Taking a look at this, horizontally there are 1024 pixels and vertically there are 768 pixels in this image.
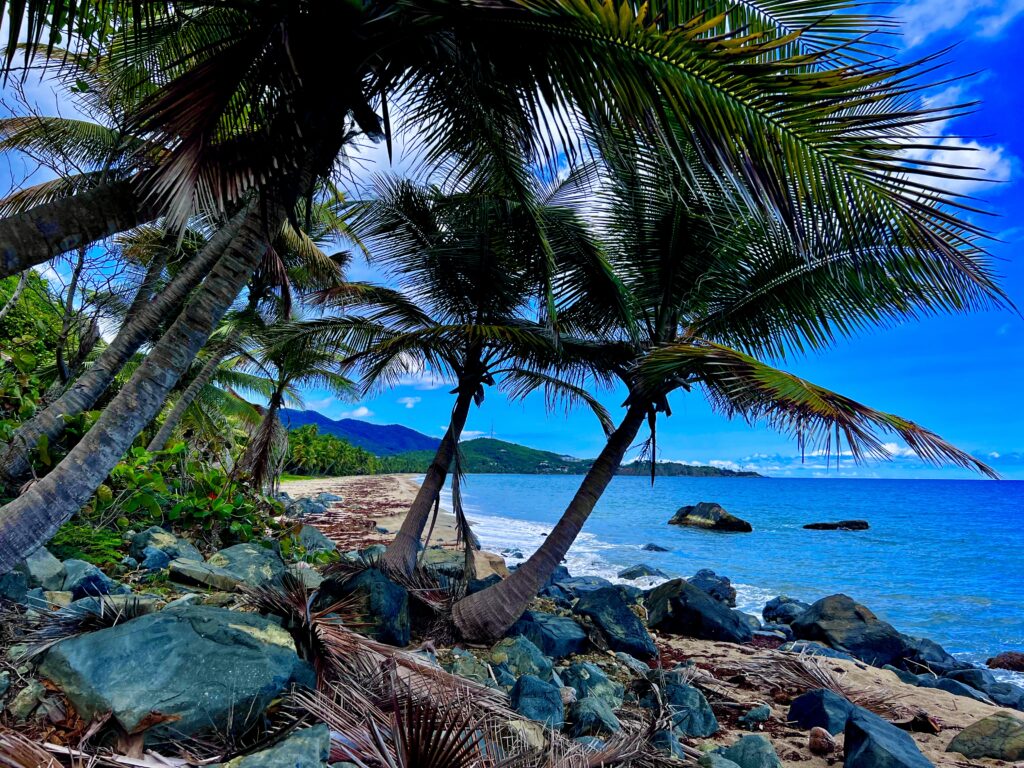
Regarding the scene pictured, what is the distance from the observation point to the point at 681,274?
6281 mm

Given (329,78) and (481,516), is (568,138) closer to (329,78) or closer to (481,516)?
(329,78)

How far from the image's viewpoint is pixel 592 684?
490 cm

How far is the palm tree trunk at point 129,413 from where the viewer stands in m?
3.08

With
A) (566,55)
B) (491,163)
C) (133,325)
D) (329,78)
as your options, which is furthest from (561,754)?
(133,325)

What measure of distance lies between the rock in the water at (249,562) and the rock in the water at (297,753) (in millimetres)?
3461

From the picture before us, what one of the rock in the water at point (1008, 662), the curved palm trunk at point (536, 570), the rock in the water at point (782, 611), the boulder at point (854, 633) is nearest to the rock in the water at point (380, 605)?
the curved palm trunk at point (536, 570)

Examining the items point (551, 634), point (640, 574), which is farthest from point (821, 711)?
point (640, 574)

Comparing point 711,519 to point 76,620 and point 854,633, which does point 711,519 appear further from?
point 76,620

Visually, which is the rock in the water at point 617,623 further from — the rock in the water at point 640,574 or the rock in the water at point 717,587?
the rock in the water at point 640,574

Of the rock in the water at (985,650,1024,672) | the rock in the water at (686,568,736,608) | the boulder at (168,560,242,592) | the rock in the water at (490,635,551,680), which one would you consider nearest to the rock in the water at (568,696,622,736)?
the rock in the water at (490,635,551,680)

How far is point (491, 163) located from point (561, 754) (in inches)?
188

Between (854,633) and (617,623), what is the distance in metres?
4.98

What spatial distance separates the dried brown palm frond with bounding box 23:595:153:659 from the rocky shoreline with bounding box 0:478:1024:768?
0.04 feet

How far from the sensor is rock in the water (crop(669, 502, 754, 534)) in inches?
1267
